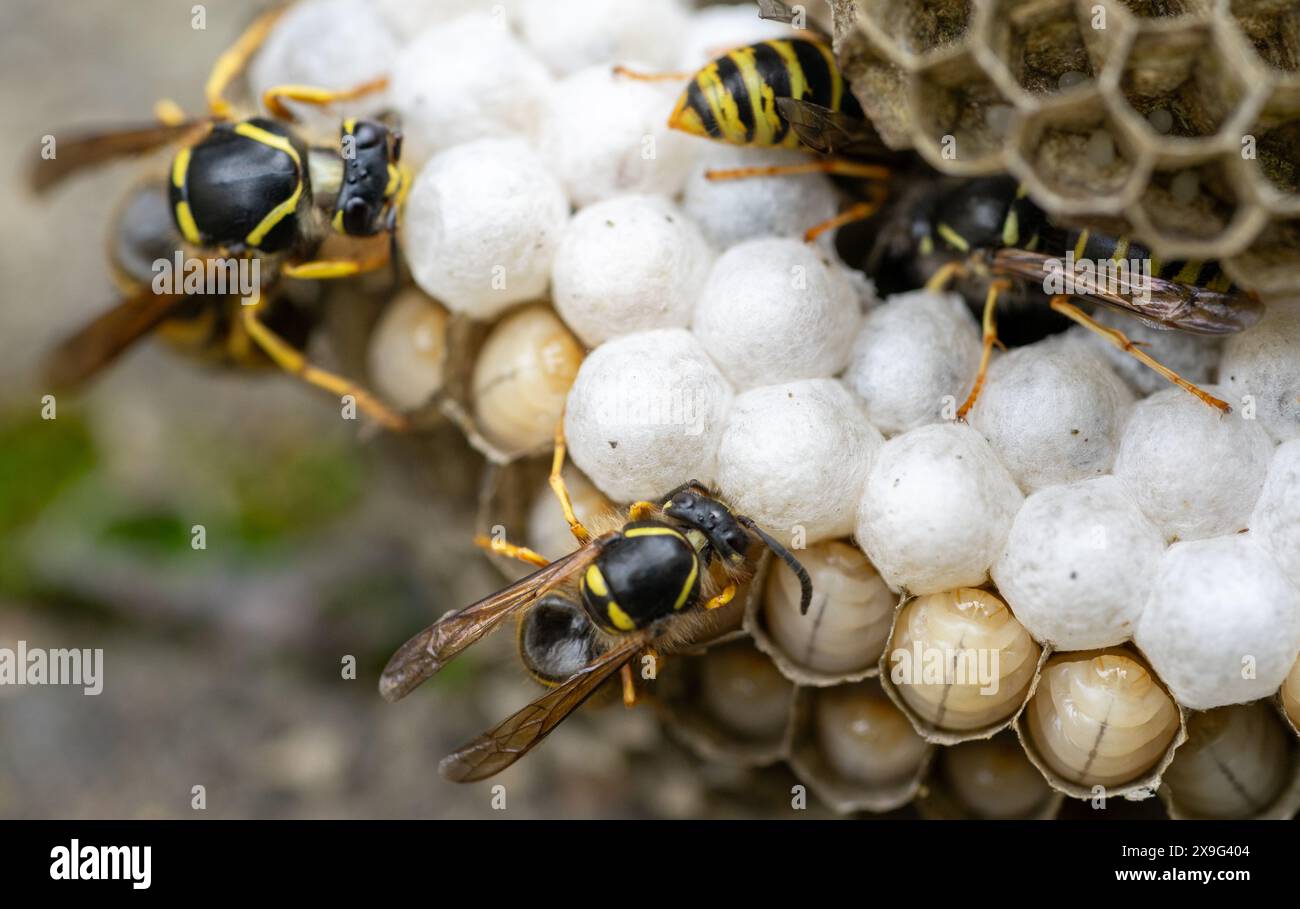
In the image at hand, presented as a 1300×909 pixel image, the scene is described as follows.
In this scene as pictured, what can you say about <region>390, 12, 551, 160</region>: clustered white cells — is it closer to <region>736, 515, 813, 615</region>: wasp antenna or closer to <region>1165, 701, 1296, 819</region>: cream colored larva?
<region>736, 515, 813, 615</region>: wasp antenna

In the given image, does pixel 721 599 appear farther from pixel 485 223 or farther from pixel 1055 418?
pixel 485 223

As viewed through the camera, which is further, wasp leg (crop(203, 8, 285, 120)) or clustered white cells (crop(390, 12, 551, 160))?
wasp leg (crop(203, 8, 285, 120))

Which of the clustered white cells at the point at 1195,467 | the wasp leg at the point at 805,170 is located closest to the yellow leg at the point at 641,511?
the wasp leg at the point at 805,170

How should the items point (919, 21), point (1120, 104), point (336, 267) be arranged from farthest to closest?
point (336, 267) < point (919, 21) < point (1120, 104)

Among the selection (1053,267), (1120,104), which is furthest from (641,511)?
(1120,104)

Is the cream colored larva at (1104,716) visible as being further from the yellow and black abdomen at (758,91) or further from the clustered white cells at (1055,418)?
the yellow and black abdomen at (758,91)

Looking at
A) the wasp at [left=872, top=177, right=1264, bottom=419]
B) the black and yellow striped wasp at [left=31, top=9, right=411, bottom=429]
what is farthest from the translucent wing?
the black and yellow striped wasp at [left=31, top=9, right=411, bottom=429]
